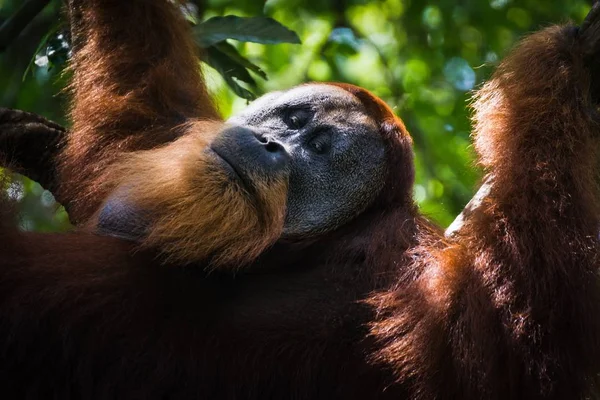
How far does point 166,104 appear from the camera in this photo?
480 centimetres

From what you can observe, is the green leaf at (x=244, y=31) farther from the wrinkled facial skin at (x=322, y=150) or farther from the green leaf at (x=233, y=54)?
the wrinkled facial skin at (x=322, y=150)

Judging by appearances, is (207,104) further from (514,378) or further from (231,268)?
(514,378)

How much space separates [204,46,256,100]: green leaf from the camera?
17.0 ft

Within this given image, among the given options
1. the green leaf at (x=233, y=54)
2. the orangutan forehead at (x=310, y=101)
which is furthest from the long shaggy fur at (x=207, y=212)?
the green leaf at (x=233, y=54)

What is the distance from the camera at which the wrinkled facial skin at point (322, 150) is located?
12.6 ft

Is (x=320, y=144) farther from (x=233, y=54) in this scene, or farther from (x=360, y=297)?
(x=233, y=54)

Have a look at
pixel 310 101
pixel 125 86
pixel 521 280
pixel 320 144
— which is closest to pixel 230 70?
pixel 125 86

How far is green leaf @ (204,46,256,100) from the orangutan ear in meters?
1.49

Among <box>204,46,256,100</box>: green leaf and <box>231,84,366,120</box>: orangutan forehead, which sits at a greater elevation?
<box>231,84,366,120</box>: orangutan forehead

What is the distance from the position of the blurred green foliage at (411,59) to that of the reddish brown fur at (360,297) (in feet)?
7.14

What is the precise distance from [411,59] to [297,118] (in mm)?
4325

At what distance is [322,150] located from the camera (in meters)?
3.97

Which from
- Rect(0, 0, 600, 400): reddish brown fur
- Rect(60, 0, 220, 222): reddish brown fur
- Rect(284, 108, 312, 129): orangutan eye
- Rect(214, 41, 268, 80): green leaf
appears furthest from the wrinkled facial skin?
Rect(214, 41, 268, 80): green leaf

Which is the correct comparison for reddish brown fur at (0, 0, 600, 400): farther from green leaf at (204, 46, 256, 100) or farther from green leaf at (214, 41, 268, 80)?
green leaf at (214, 41, 268, 80)
